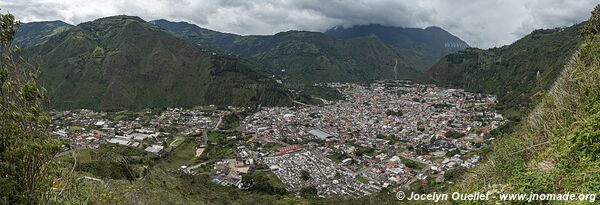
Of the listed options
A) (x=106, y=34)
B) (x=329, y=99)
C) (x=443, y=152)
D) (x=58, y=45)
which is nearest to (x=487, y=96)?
(x=329, y=99)

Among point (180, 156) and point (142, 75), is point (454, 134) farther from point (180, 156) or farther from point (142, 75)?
point (142, 75)

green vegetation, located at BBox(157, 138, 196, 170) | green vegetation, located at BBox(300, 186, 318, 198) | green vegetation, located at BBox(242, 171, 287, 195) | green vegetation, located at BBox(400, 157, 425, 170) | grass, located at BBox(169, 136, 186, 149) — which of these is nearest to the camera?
green vegetation, located at BBox(300, 186, 318, 198)

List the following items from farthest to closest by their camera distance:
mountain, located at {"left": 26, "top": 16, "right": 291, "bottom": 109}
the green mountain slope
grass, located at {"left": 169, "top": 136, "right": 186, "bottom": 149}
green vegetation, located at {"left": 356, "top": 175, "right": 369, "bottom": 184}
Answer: mountain, located at {"left": 26, "top": 16, "right": 291, "bottom": 109}, grass, located at {"left": 169, "top": 136, "right": 186, "bottom": 149}, green vegetation, located at {"left": 356, "top": 175, "right": 369, "bottom": 184}, the green mountain slope

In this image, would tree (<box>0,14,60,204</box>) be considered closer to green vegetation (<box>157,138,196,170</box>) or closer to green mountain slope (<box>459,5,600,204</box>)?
green mountain slope (<box>459,5,600,204</box>)

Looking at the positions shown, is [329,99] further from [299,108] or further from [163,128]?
[163,128]

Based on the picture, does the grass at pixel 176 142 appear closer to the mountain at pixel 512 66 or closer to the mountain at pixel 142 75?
the mountain at pixel 142 75

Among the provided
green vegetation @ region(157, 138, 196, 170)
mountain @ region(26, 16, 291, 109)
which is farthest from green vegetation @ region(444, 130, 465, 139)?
mountain @ region(26, 16, 291, 109)

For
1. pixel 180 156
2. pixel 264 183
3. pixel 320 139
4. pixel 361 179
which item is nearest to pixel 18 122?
pixel 264 183
